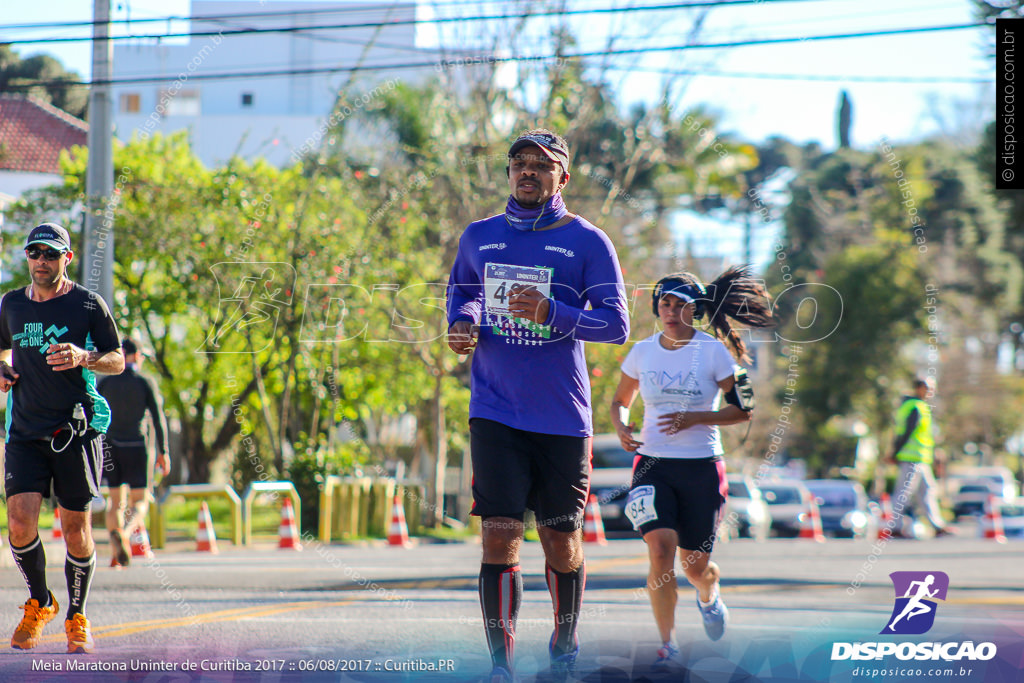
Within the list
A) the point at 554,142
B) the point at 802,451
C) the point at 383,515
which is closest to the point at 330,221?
the point at 383,515

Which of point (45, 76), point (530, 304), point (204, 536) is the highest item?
point (45, 76)

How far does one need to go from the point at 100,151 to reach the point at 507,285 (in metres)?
9.98

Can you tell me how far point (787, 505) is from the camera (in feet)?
78.6

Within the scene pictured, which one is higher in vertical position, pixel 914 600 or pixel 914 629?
pixel 914 600

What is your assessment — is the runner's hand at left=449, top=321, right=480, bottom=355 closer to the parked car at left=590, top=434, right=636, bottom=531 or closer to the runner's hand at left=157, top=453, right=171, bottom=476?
the runner's hand at left=157, top=453, right=171, bottom=476

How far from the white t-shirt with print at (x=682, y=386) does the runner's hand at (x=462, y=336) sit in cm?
172

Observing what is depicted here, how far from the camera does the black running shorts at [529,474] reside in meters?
4.46

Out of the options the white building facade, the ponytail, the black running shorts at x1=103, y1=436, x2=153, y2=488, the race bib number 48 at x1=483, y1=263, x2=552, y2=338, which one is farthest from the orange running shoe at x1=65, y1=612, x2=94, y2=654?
the white building facade

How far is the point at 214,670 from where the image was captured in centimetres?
477

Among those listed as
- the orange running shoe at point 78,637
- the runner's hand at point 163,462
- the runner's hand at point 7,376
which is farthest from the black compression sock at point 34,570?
the runner's hand at point 163,462

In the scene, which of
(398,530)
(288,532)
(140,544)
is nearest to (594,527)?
(398,530)

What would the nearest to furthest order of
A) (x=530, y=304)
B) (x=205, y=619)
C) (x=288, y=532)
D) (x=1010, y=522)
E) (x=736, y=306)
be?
1. (x=530, y=304)
2. (x=205, y=619)
3. (x=736, y=306)
4. (x=288, y=532)
5. (x=1010, y=522)

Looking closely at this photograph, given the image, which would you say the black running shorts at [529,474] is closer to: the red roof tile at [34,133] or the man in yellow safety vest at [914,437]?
the man in yellow safety vest at [914,437]

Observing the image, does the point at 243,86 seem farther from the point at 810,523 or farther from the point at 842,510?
the point at 810,523
